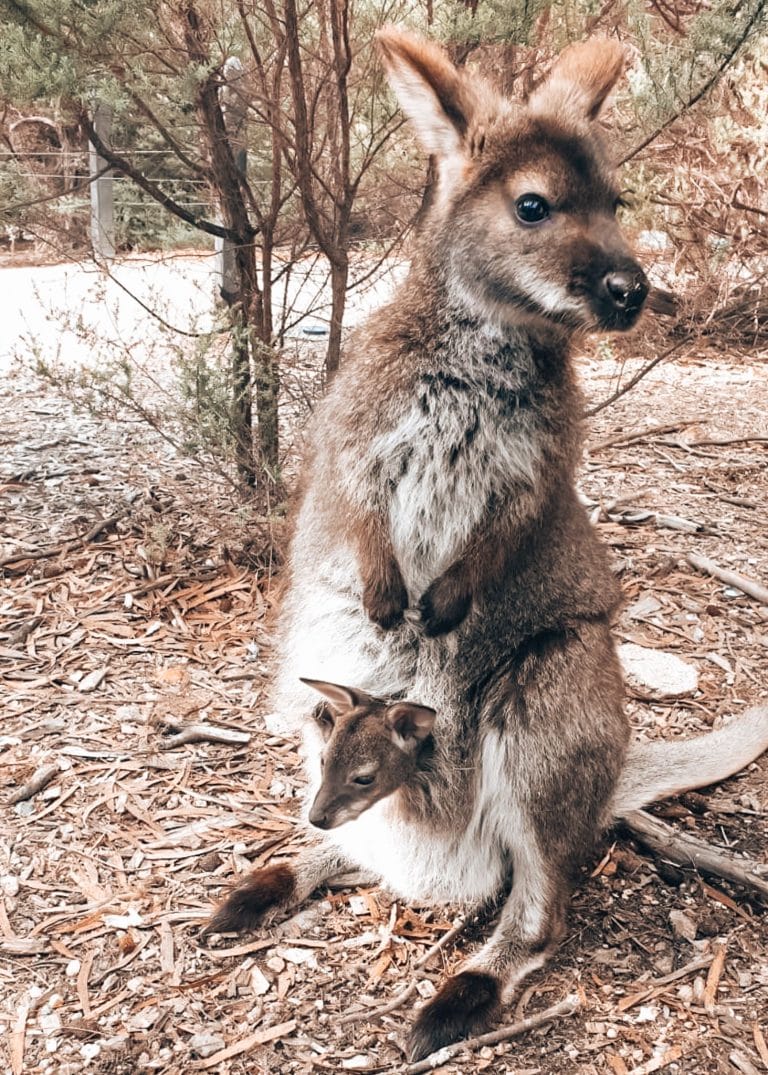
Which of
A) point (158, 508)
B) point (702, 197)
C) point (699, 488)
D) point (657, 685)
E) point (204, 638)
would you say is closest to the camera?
point (657, 685)

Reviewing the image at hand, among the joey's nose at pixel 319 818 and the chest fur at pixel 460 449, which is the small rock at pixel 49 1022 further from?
the chest fur at pixel 460 449

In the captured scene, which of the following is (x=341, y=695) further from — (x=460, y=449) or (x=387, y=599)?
(x=460, y=449)

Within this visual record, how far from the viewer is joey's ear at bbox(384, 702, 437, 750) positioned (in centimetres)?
248

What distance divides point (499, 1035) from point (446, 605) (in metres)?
0.97

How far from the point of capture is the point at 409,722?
251 cm

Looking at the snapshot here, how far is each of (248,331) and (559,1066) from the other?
2550 millimetres

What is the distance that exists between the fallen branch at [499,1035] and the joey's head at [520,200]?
5.05ft

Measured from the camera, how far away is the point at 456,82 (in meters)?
2.40

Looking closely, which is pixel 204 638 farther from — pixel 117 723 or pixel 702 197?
pixel 702 197

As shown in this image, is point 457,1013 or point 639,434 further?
point 639,434

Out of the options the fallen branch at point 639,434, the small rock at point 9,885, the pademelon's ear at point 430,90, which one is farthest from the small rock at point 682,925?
the fallen branch at point 639,434

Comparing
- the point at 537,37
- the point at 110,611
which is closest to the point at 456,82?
the point at 537,37

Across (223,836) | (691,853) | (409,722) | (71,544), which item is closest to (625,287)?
(409,722)

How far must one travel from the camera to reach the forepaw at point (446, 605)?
2.52 m
